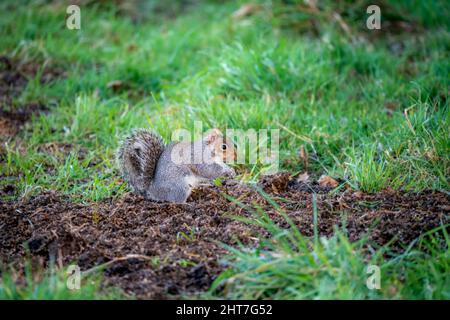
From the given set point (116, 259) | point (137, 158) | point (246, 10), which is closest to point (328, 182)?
point (137, 158)

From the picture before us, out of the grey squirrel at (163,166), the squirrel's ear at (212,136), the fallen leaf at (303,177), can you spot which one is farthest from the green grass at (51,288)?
the fallen leaf at (303,177)

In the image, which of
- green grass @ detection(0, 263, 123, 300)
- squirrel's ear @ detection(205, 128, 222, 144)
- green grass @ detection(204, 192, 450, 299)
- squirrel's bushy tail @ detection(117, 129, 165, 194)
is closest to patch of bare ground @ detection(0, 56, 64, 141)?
squirrel's bushy tail @ detection(117, 129, 165, 194)

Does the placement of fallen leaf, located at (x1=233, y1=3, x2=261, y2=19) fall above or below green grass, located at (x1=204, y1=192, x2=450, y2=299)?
above

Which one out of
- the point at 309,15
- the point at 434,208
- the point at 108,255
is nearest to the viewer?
Answer: the point at 108,255

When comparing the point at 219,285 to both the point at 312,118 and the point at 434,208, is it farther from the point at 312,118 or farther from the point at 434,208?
the point at 312,118

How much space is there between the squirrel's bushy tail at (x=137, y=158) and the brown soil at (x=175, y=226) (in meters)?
0.12

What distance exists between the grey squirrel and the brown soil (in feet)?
0.39

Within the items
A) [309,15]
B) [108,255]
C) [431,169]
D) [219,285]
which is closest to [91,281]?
[108,255]

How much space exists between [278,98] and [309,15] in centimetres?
178

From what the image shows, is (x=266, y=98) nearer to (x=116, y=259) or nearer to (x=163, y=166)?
(x=163, y=166)

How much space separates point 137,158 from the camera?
3867 mm

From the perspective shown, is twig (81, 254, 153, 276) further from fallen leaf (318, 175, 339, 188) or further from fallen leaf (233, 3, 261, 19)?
fallen leaf (233, 3, 261, 19)

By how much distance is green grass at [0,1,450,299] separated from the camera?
272 centimetres

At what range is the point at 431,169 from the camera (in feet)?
12.2
